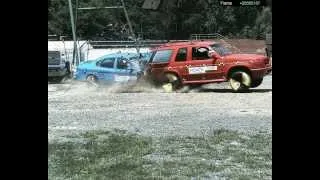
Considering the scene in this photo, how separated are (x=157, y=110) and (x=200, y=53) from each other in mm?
2833

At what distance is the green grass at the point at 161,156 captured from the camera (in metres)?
3.77

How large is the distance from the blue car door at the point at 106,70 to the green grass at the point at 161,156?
517 cm

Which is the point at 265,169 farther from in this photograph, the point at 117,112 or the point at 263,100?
the point at 263,100

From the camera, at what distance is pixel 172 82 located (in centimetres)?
1066

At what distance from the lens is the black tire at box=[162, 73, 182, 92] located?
10617 millimetres

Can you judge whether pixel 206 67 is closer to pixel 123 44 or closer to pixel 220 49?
pixel 220 49

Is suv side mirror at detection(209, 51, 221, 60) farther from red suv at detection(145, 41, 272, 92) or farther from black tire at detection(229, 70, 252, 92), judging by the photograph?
black tire at detection(229, 70, 252, 92)

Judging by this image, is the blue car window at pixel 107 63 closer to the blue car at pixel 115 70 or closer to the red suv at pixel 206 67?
the blue car at pixel 115 70

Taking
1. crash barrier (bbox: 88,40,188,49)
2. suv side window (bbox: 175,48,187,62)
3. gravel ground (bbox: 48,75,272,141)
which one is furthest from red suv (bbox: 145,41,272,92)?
crash barrier (bbox: 88,40,188,49)

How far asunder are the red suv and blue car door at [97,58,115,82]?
884 millimetres
